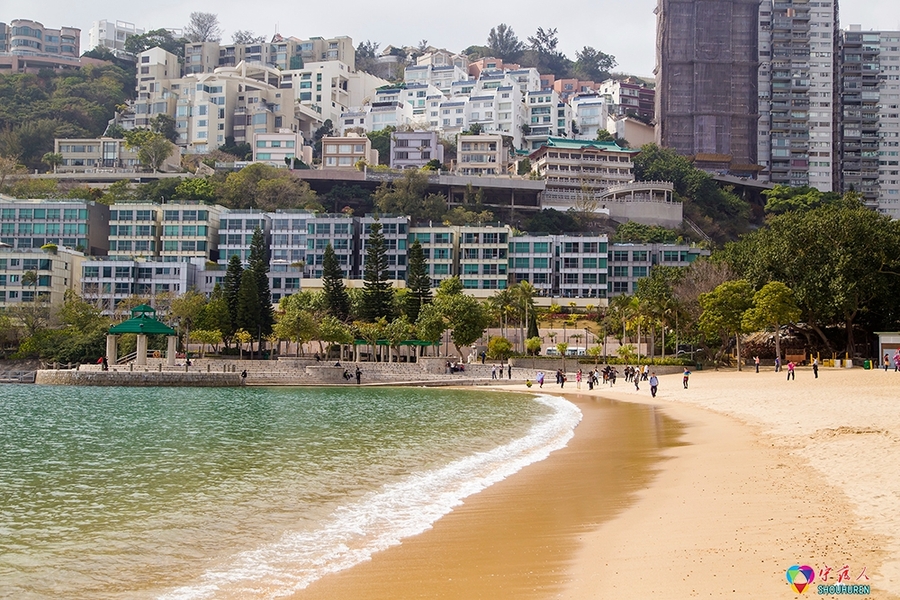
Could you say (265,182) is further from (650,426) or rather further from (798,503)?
(798,503)

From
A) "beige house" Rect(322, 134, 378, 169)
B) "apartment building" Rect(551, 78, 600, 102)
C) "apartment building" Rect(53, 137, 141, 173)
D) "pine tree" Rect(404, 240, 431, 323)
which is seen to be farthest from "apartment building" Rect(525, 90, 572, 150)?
"pine tree" Rect(404, 240, 431, 323)

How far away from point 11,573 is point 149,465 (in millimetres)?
7818

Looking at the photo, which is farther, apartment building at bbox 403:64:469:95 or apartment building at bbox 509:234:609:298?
apartment building at bbox 403:64:469:95

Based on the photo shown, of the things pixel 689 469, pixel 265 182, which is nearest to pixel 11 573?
pixel 689 469

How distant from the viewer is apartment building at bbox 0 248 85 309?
7369 cm

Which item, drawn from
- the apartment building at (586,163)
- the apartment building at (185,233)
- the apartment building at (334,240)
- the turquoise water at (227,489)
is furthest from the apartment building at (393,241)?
the turquoise water at (227,489)

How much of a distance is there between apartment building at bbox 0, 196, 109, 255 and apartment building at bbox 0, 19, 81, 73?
203 ft

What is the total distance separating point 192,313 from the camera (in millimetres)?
64688

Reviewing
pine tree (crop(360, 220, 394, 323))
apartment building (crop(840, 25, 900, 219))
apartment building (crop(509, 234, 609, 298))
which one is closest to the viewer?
pine tree (crop(360, 220, 394, 323))

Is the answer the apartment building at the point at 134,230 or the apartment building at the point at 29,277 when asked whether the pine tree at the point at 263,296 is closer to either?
the apartment building at the point at 29,277

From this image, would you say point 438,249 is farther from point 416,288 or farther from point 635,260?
point 635,260

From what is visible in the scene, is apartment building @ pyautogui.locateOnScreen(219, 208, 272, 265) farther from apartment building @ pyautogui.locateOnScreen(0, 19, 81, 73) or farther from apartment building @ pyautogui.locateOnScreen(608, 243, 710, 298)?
apartment building @ pyautogui.locateOnScreen(0, 19, 81, 73)

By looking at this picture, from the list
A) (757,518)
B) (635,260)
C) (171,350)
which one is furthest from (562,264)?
(757,518)

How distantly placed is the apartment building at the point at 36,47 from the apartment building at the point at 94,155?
3294 cm
